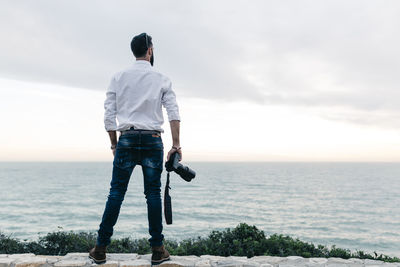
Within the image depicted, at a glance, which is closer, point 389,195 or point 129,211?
point 129,211

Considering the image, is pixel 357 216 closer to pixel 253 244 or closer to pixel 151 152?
pixel 253 244

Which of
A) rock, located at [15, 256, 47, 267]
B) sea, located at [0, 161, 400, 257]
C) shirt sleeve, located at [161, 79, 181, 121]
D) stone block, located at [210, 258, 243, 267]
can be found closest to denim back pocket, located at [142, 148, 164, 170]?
shirt sleeve, located at [161, 79, 181, 121]

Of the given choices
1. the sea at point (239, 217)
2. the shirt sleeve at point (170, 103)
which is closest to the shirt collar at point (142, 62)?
the shirt sleeve at point (170, 103)

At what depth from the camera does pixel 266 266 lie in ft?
17.7

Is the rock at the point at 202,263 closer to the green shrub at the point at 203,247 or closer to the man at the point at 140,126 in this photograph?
the man at the point at 140,126

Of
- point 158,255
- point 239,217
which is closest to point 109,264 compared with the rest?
point 158,255

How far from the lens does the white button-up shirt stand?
4.45 m

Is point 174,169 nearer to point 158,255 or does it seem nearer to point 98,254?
point 158,255

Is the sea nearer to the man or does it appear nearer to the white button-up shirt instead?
the man

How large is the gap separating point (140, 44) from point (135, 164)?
1.52 metres

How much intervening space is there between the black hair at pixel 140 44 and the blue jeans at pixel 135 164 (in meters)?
1.07

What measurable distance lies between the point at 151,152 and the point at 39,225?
140 feet

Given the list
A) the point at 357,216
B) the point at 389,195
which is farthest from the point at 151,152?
the point at 389,195

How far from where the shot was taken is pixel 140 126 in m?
4.39
